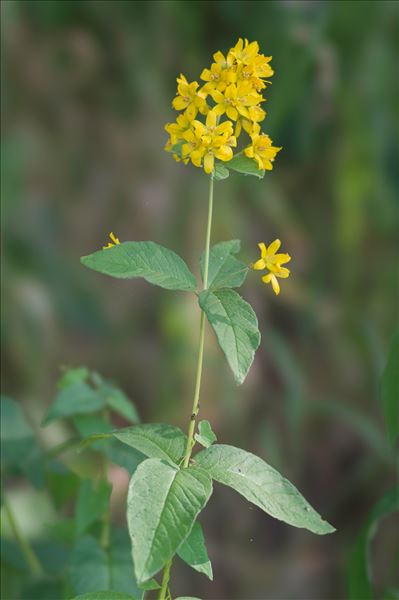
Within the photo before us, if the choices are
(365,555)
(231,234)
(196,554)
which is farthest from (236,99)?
(231,234)

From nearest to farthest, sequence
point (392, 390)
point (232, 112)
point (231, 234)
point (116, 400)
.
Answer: point (232, 112) → point (392, 390) → point (116, 400) → point (231, 234)

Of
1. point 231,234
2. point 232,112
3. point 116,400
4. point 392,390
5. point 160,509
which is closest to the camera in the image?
point 160,509

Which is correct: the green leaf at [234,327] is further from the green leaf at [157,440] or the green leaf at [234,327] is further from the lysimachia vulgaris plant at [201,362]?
the green leaf at [157,440]

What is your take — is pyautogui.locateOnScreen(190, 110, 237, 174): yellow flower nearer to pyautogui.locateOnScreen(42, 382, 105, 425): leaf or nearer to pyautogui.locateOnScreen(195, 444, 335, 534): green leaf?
pyautogui.locateOnScreen(195, 444, 335, 534): green leaf

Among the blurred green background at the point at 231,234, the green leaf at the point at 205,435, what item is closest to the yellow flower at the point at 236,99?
the green leaf at the point at 205,435

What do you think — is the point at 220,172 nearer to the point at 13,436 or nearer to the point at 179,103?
the point at 179,103

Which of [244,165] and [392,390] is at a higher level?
[244,165]

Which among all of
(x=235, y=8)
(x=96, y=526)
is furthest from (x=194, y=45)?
(x=96, y=526)

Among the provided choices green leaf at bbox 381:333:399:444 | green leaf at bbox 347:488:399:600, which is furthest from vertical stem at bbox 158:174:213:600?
green leaf at bbox 347:488:399:600
